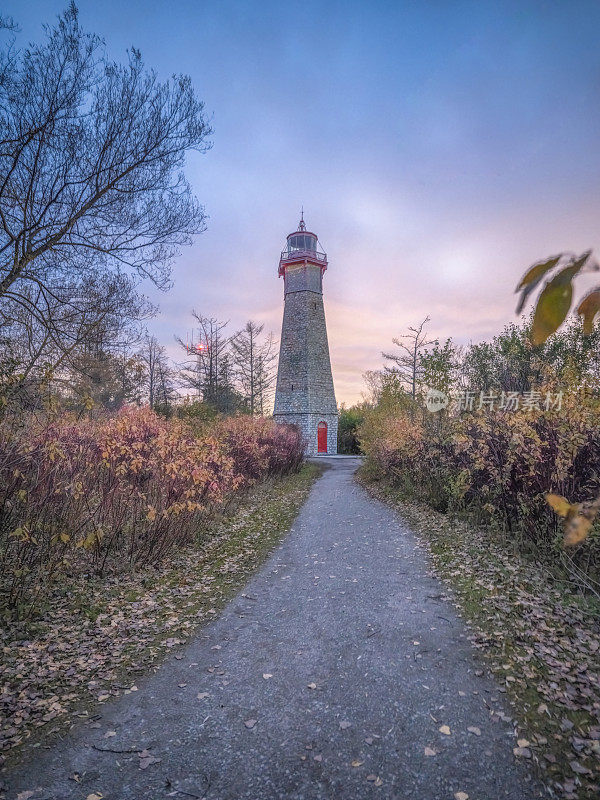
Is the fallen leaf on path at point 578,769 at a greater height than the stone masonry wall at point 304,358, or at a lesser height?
lesser

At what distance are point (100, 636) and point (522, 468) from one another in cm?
618

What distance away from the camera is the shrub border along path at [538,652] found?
276cm

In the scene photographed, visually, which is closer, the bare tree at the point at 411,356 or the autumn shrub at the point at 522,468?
the autumn shrub at the point at 522,468

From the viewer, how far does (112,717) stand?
3.27 m

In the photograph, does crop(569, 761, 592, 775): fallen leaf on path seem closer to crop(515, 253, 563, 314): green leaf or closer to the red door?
crop(515, 253, 563, 314): green leaf

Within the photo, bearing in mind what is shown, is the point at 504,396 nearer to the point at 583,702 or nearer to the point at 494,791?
the point at 583,702

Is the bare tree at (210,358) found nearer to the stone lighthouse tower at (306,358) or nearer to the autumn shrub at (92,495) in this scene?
the stone lighthouse tower at (306,358)

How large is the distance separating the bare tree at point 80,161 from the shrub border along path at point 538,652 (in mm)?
7143

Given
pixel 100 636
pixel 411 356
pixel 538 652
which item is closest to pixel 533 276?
pixel 538 652

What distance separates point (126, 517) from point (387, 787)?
537 cm

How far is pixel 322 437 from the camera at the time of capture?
31.3m

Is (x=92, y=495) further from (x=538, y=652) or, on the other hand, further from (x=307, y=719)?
(x=538, y=652)

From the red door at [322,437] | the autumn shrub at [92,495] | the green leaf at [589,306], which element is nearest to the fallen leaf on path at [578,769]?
the green leaf at [589,306]

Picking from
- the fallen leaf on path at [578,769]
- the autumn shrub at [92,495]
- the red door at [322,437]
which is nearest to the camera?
the fallen leaf on path at [578,769]
